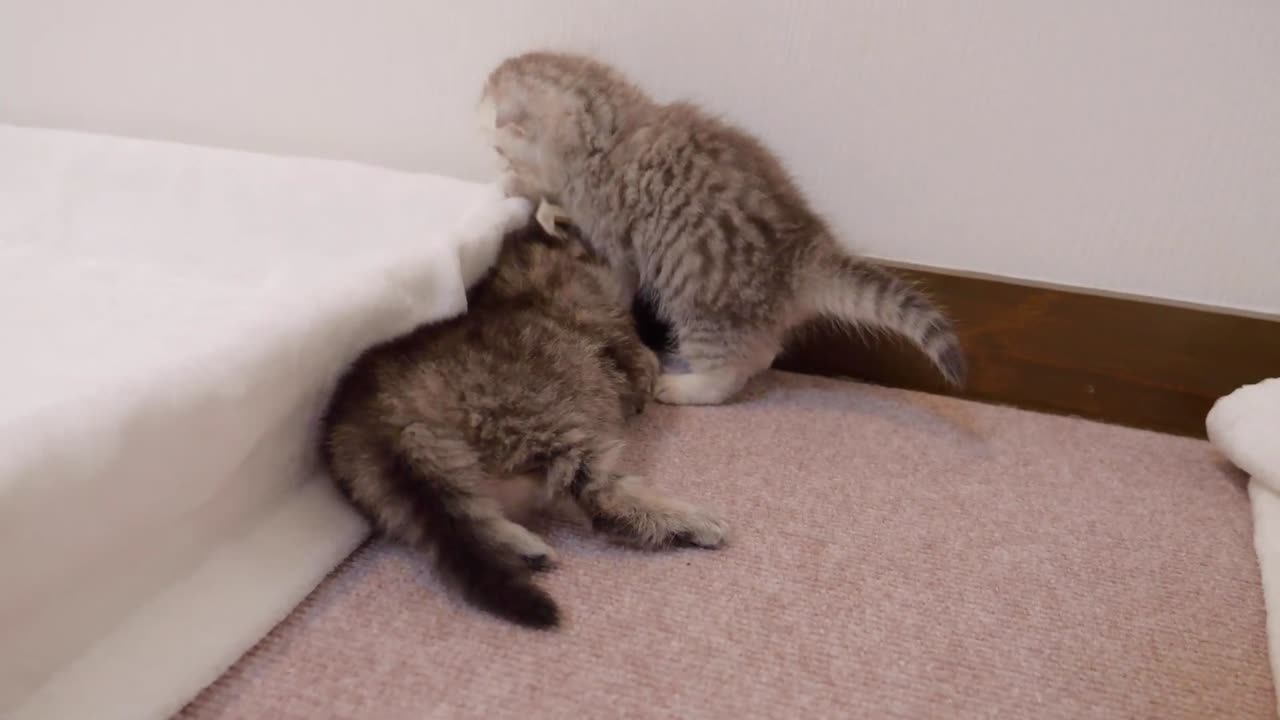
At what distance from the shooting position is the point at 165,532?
78cm

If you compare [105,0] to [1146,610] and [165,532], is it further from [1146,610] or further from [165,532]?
[1146,610]

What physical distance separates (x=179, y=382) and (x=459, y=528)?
271 mm

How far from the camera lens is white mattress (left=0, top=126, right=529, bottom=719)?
67cm

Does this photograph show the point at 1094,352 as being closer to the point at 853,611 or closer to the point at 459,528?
the point at 853,611

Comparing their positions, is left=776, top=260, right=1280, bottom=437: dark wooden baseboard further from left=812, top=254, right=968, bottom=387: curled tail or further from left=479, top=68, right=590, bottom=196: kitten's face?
left=479, top=68, right=590, bottom=196: kitten's face

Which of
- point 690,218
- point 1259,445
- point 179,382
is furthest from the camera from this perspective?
point 690,218

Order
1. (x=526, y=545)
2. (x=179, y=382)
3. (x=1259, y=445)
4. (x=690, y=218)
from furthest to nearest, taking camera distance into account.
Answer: (x=690, y=218)
(x=1259, y=445)
(x=526, y=545)
(x=179, y=382)

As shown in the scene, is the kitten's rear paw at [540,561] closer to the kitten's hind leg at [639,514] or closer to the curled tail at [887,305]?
the kitten's hind leg at [639,514]

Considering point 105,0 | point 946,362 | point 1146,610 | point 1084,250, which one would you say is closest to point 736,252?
point 946,362

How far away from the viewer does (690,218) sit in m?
1.16

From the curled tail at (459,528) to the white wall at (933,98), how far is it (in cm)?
71

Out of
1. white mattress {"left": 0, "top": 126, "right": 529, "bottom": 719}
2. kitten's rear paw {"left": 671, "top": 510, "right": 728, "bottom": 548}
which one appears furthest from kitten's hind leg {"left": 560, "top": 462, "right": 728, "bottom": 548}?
white mattress {"left": 0, "top": 126, "right": 529, "bottom": 719}

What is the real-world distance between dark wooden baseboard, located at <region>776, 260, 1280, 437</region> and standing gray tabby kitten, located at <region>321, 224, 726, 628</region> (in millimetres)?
536

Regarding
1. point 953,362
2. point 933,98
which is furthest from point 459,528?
point 933,98
